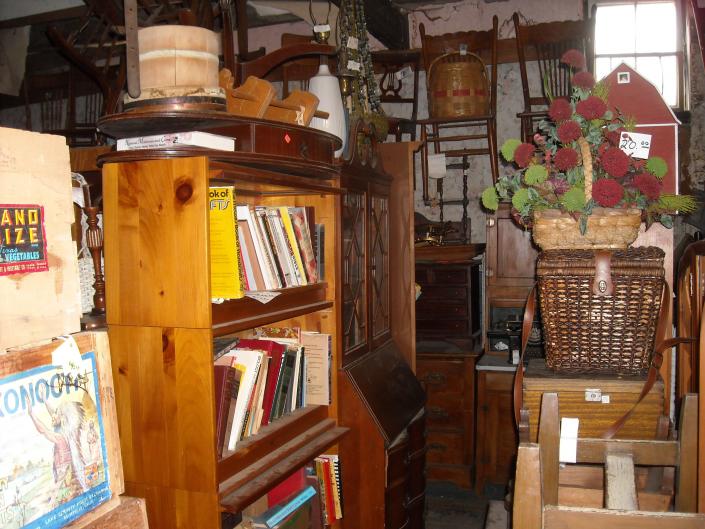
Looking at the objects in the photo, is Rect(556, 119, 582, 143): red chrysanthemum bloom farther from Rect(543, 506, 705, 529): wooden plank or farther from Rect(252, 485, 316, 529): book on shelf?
Rect(252, 485, 316, 529): book on shelf

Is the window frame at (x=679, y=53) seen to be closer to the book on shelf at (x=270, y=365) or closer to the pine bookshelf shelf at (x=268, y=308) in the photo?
the pine bookshelf shelf at (x=268, y=308)

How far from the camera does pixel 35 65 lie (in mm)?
5777

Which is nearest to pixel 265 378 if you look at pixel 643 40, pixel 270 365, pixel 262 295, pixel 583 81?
pixel 270 365

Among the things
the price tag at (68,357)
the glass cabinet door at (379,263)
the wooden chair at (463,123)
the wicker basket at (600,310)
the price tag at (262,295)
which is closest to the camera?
the price tag at (68,357)

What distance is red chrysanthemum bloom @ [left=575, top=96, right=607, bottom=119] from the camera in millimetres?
1616

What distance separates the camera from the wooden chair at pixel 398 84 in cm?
437

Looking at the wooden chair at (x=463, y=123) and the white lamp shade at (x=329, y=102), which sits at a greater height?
the wooden chair at (x=463, y=123)

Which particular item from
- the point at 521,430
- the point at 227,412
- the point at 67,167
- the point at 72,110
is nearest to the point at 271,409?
the point at 227,412

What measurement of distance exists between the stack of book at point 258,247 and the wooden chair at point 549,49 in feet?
7.75

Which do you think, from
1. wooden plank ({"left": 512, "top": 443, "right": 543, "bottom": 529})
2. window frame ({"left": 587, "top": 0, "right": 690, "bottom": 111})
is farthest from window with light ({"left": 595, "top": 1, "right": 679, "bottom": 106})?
wooden plank ({"left": 512, "top": 443, "right": 543, "bottom": 529})

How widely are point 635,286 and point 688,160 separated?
3267mm

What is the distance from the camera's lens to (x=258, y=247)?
2.03 metres

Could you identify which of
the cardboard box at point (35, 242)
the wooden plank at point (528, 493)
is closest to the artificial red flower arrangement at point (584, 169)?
the wooden plank at point (528, 493)

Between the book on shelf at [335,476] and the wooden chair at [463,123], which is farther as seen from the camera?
the wooden chair at [463,123]
